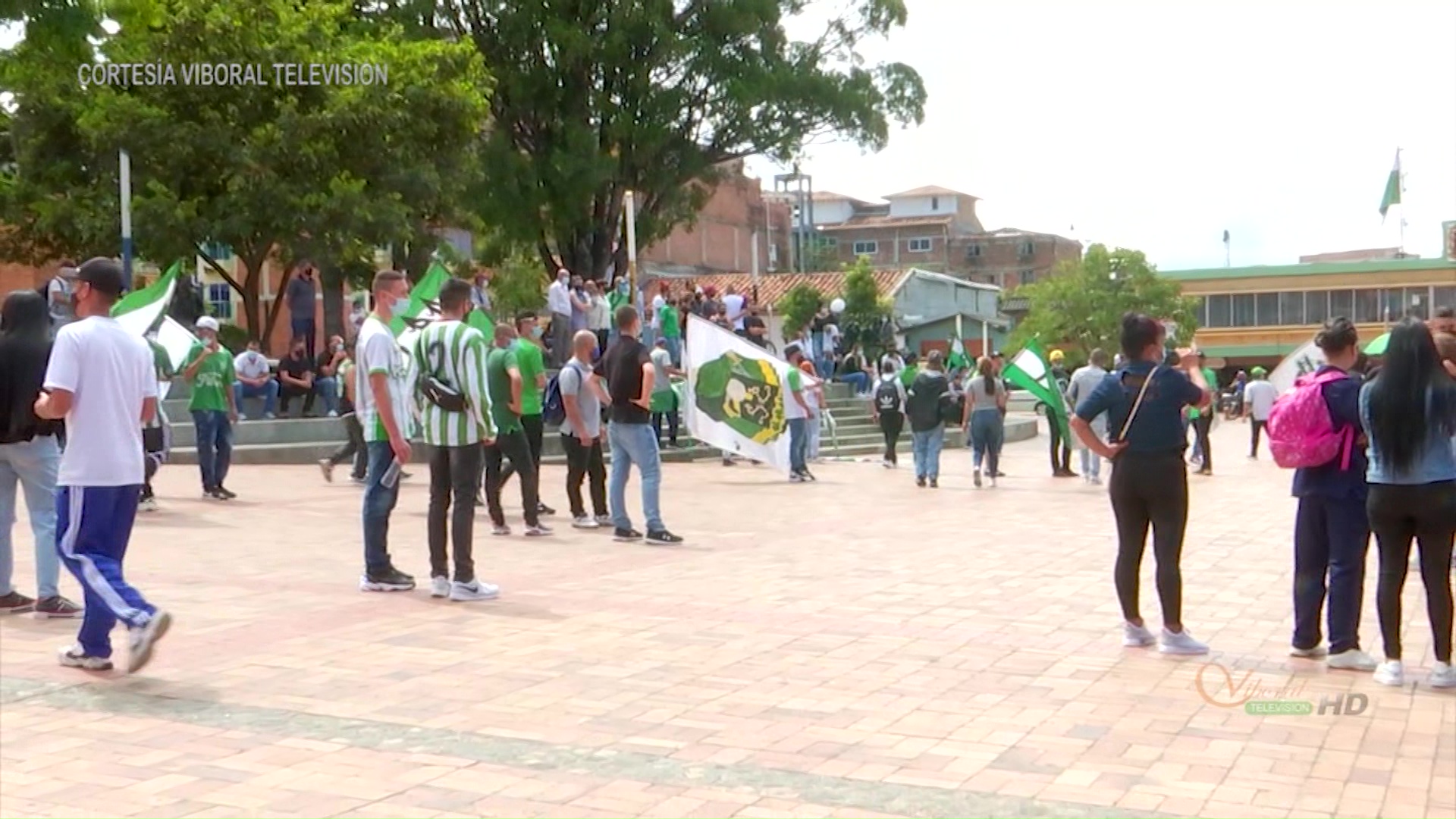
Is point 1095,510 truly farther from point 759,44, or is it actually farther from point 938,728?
point 759,44

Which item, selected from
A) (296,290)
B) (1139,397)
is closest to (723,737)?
(1139,397)

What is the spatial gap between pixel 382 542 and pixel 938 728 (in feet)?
14.9

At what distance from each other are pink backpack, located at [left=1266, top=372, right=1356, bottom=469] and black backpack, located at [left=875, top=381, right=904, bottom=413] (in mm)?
15659

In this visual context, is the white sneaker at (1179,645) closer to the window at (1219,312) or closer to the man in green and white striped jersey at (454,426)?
the man in green and white striped jersey at (454,426)

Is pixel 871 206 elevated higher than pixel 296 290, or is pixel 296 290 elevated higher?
pixel 871 206

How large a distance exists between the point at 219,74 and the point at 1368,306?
238 feet

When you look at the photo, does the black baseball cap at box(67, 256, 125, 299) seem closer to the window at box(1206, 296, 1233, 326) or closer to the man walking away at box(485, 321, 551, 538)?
the man walking away at box(485, 321, 551, 538)

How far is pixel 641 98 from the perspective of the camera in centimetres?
3322

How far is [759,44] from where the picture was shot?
33906 millimetres

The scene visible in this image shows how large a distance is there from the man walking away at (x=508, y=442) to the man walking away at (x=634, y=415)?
0.73 metres

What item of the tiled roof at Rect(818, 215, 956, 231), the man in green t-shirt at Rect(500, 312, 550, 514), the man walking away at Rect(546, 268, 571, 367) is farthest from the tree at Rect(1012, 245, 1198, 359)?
the man in green t-shirt at Rect(500, 312, 550, 514)

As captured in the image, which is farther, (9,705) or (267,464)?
(267,464)

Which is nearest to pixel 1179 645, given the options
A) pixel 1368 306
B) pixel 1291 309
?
pixel 1368 306

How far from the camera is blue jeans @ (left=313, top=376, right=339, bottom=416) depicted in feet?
77.7
